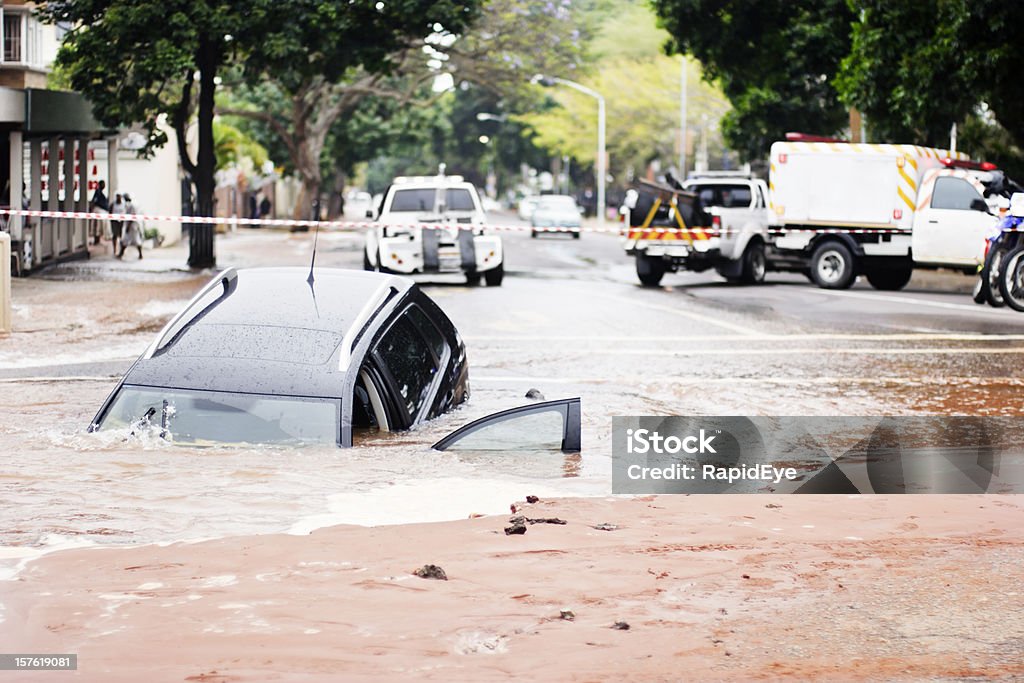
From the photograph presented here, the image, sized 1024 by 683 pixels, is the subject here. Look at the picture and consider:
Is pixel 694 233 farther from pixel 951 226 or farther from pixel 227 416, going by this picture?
pixel 227 416

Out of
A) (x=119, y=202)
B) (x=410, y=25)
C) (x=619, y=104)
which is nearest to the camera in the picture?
(x=410, y=25)

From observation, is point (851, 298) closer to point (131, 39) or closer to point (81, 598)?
point (131, 39)

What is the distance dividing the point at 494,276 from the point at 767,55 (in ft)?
44.3

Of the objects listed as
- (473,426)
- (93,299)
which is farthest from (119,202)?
(473,426)

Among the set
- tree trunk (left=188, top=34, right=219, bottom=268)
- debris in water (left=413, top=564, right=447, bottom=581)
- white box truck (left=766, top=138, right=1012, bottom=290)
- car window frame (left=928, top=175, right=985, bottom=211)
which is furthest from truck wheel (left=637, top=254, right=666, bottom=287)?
debris in water (left=413, top=564, right=447, bottom=581)

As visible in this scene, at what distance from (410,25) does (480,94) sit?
7669 cm

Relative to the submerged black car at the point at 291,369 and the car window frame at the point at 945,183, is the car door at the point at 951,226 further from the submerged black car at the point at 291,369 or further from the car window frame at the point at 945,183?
the submerged black car at the point at 291,369

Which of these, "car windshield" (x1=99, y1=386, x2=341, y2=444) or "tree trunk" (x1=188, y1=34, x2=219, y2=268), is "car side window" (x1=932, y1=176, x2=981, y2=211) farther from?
"car windshield" (x1=99, y1=386, x2=341, y2=444)

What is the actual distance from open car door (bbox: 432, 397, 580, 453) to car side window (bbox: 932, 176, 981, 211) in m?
17.0

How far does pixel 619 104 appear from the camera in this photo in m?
77.7

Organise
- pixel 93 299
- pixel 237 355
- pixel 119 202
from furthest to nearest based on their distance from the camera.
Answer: pixel 119 202 → pixel 93 299 → pixel 237 355

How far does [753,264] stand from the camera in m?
27.5

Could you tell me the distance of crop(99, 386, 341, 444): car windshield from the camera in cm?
777

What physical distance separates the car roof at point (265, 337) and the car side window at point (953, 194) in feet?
59.2
